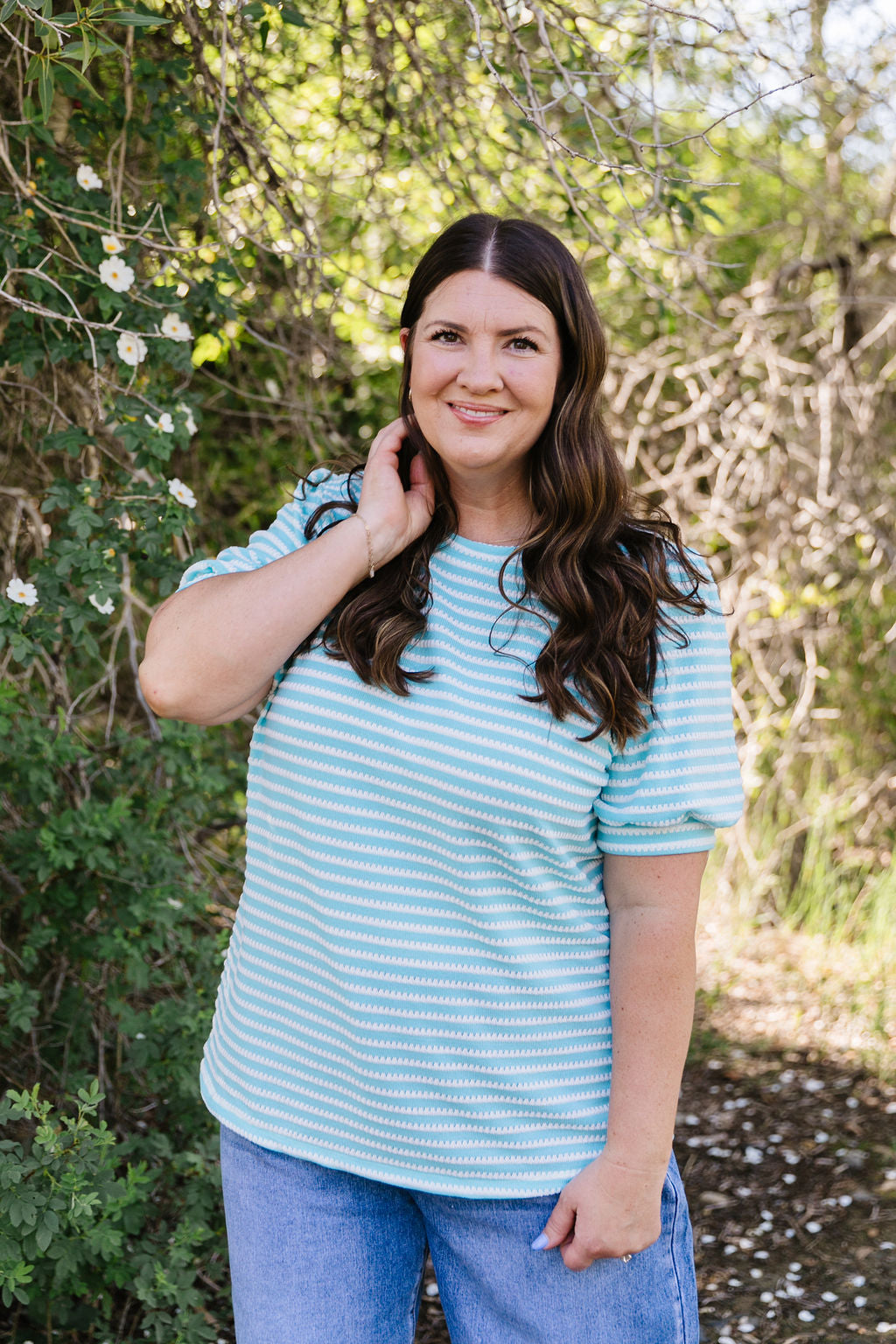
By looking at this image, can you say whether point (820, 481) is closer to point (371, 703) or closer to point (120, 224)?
point (120, 224)

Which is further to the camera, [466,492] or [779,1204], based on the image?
[779,1204]

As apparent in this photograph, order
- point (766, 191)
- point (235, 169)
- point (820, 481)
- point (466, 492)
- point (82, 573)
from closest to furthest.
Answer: point (466, 492)
point (82, 573)
point (235, 169)
point (820, 481)
point (766, 191)

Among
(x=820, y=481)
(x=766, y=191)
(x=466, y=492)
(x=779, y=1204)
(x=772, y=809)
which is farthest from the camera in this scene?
(x=766, y=191)

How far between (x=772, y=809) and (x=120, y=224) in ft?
10.2

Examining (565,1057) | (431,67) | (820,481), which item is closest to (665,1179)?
(565,1057)

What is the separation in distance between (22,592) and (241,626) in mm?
736

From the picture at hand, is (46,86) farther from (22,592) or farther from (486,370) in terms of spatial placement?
(22,592)

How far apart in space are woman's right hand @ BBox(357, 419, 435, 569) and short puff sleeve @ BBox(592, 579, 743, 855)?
31 centimetres

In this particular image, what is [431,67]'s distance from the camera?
2426 mm

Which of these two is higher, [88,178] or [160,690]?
[88,178]

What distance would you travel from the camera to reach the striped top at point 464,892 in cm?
124

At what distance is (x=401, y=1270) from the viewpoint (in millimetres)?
1340

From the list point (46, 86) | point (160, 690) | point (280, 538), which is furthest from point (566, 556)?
point (46, 86)

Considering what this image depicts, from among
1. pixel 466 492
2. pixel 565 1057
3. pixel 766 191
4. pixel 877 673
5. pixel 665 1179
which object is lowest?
pixel 877 673
